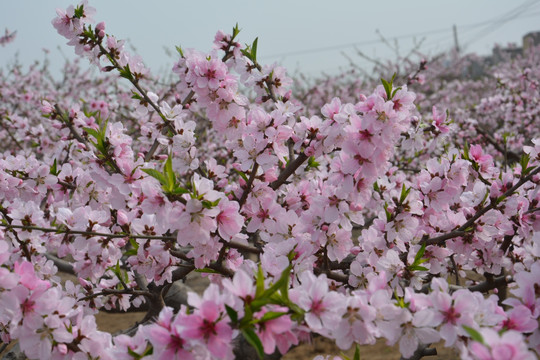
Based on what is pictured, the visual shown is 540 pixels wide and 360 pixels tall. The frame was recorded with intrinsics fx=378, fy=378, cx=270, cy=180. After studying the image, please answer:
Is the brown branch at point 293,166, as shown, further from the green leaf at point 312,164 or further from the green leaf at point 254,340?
the green leaf at point 254,340

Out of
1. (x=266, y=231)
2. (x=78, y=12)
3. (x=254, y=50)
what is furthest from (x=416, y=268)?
(x=78, y=12)

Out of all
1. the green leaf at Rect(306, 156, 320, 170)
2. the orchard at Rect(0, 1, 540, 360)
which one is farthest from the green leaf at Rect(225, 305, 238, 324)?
the green leaf at Rect(306, 156, 320, 170)

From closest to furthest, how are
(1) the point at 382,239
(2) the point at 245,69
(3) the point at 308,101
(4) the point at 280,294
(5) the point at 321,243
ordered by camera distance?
(4) the point at 280,294, (5) the point at 321,243, (1) the point at 382,239, (2) the point at 245,69, (3) the point at 308,101

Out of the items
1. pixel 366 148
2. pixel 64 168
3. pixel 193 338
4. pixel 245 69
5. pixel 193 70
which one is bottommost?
pixel 193 338

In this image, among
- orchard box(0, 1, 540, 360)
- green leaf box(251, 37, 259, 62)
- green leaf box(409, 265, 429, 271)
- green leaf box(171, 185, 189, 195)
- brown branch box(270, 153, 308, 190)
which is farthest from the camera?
green leaf box(251, 37, 259, 62)

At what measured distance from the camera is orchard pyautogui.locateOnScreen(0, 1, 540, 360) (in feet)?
3.60

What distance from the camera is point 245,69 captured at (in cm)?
254

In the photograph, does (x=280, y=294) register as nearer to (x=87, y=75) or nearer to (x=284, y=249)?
(x=284, y=249)

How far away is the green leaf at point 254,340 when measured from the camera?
3.11 ft

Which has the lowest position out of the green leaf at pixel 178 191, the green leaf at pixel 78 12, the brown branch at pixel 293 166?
the green leaf at pixel 178 191

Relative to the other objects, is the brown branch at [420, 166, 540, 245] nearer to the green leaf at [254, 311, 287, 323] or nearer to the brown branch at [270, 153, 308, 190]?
the brown branch at [270, 153, 308, 190]

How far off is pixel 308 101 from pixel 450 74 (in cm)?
1036

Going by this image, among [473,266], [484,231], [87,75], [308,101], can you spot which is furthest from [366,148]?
[87,75]

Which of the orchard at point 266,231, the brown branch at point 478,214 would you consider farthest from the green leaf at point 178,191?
the brown branch at point 478,214
